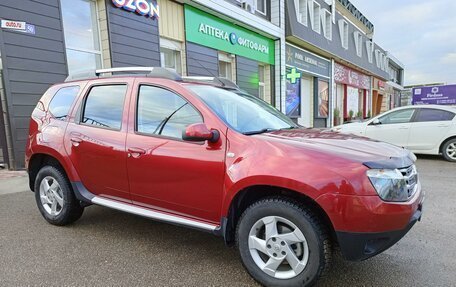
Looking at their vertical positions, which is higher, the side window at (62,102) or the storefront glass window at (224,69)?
the storefront glass window at (224,69)

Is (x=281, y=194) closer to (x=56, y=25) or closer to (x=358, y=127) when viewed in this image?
(x=56, y=25)

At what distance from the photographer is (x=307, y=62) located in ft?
56.2

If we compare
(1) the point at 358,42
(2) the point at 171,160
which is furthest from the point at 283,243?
(1) the point at 358,42

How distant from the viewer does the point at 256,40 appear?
13312 mm

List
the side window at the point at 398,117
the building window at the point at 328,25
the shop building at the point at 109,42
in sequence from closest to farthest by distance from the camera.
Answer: the shop building at the point at 109,42 < the side window at the point at 398,117 < the building window at the point at 328,25

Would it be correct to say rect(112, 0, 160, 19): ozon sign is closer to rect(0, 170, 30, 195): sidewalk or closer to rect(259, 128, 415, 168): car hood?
rect(0, 170, 30, 195): sidewalk

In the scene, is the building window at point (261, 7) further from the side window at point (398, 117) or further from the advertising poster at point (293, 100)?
the side window at point (398, 117)

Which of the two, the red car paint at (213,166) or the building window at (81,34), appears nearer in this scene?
the red car paint at (213,166)

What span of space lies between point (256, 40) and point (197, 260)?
1179cm

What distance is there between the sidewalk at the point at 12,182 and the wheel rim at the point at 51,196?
2076mm

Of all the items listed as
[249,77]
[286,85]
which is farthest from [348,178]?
[286,85]

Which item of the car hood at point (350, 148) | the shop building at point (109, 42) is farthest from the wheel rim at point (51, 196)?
the car hood at point (350, 148)

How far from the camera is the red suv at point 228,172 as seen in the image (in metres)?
2.23

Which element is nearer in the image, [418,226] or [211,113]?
[211,113]
